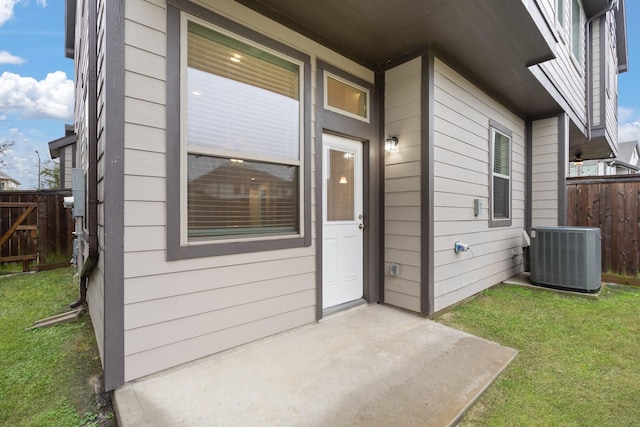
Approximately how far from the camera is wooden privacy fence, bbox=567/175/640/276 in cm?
446

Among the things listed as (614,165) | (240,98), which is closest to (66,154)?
(240,98)

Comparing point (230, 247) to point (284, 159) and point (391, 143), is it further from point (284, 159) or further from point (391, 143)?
point (391, 143)

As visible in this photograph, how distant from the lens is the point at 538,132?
529 centimetres

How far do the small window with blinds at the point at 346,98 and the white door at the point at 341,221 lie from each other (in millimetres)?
307

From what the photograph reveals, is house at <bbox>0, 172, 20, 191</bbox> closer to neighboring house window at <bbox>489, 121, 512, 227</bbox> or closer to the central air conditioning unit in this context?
neighboring house window at <bbox>489, 121, 512, 227</bbox>

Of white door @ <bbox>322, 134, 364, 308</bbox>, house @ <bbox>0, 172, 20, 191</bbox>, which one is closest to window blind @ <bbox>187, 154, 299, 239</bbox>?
white door @ <bbox>322, 134, 364, 308</bbox>

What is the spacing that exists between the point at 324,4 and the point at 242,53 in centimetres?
83

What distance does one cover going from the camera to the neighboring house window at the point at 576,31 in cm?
557

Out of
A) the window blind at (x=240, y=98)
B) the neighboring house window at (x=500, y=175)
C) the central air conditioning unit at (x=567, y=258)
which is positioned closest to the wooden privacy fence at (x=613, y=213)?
the central air conditioning unit at (x=567, y=258)

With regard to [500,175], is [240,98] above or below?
above

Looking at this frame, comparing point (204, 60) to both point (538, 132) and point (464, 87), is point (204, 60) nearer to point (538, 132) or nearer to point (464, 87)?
point (464, 87)

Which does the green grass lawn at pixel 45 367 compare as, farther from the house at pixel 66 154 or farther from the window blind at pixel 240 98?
the house at pixel 66 154

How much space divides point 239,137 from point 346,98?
4.82 feet

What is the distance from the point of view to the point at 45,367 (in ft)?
7.07
